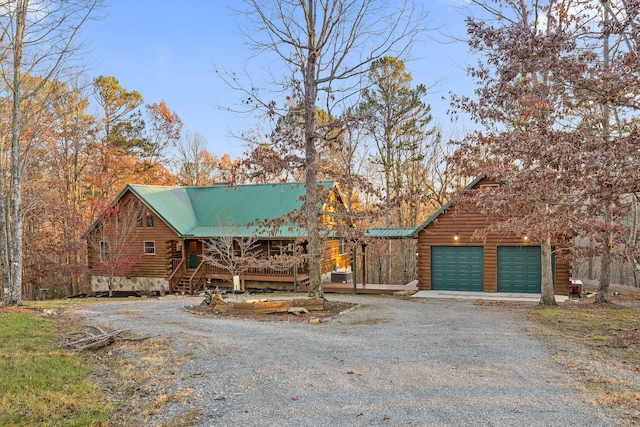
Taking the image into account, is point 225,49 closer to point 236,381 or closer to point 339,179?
point 339,179

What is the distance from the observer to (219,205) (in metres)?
25.5

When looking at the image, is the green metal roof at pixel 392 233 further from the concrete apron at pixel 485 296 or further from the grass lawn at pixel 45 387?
the grass lawn at pixel 45 387

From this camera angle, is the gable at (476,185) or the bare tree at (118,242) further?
the bare tree at (118,242)

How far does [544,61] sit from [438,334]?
227 inches

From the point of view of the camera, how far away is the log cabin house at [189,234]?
2327cm

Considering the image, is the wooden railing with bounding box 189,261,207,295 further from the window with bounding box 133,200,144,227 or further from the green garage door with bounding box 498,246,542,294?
the green garage door with bounding box 498,246,542,294

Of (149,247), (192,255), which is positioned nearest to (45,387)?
(192,255)

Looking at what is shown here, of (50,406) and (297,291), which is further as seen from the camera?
(297,291)

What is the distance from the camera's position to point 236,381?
598cm

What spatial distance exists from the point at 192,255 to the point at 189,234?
7.27 feet

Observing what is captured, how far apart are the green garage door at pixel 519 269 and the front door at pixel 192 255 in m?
16.3

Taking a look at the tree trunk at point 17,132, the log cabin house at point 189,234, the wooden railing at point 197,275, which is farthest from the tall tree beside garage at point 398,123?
the tree trunk at point 17,132

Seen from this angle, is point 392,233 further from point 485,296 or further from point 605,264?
point 605,264

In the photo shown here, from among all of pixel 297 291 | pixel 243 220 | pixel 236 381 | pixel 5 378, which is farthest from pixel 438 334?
pixel 243 220
